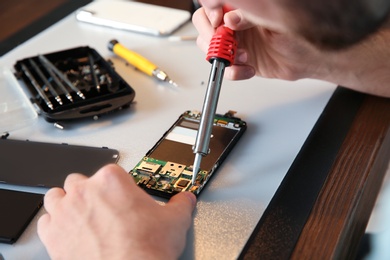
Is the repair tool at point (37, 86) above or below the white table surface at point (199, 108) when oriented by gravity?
above

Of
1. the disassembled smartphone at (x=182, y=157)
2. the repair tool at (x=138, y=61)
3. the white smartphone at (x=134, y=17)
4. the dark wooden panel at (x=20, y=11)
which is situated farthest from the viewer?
the dark wooden panel at (x=20, y=11)

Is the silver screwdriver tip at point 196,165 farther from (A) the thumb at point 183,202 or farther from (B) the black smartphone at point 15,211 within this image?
(B) the black smartphone at point 15,211

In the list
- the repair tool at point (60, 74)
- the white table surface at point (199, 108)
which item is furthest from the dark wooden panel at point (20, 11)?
the repair tool at point (60, 74)

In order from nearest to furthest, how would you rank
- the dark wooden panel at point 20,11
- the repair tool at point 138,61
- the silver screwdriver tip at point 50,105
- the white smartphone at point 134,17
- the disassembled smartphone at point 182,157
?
1. the disassembled smartphone at point 182,157
2. the silver screwdriver tip at point 50,105
3. the repair tool at point 138,61
4. the white smartphone at point 134,17
5. the dark wooden panel at point 20,11

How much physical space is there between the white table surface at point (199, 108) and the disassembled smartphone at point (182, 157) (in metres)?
0.02

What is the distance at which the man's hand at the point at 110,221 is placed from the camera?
545 millimetres

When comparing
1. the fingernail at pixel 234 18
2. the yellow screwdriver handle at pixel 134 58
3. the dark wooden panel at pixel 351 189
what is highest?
the fingernail at pixel 234 18

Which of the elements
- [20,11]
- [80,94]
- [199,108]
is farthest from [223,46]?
[20,11]

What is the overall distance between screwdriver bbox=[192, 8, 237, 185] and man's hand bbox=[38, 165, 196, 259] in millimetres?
79

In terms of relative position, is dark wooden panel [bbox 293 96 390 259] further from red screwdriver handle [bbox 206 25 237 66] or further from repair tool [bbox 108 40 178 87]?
repair tool [bbox 108 40 178 87]

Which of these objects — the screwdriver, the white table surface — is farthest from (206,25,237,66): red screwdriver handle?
the white table surface

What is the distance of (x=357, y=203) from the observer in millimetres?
667

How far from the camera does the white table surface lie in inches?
24.0

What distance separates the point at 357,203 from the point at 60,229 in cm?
36
